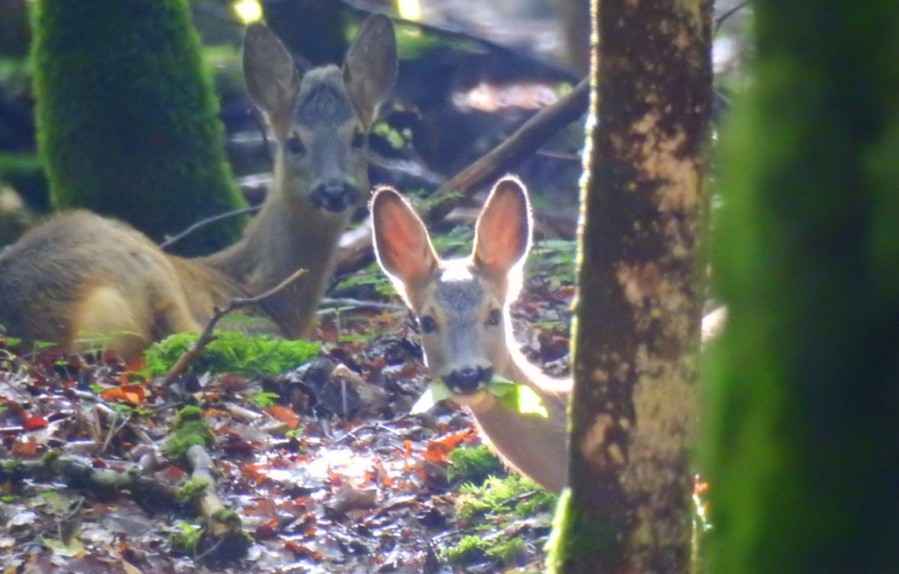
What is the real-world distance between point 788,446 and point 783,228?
0.50 feet

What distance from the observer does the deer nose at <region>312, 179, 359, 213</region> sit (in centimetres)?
1011

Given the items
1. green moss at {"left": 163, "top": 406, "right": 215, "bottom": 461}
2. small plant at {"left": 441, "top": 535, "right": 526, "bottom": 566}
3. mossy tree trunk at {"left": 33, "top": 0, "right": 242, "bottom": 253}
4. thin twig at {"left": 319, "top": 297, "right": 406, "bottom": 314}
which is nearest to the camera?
small plant at {"left": 441, "top": 535, "right": 526, "bottom": 566}

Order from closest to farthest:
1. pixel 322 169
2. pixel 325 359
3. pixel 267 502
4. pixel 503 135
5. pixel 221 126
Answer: pixel 267 502 < pixel 325 359 < pixel 322 169 < pixel 221 126 < pixel 503 135

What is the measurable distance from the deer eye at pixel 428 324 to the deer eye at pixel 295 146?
3987 mm

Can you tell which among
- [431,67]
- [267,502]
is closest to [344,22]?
[431,67]

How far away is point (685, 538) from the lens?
12.3 ft

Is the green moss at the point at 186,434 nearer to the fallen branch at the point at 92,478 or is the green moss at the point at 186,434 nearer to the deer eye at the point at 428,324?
the fallen branch at the point at 92,478

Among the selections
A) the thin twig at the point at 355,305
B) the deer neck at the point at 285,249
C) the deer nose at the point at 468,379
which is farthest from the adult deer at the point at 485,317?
the deer neck at the point at 285,249

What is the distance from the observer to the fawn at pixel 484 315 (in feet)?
20.0

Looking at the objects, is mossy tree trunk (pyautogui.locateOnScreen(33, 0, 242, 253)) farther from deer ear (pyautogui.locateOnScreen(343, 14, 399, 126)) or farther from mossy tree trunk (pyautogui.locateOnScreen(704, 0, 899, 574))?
mossy tree trunk (pyautogui.locateOnScreen(704, 0, 899, 574))

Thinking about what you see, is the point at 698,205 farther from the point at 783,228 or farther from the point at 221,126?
the point at 221,126

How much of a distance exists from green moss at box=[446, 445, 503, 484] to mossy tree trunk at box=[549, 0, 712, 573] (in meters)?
2.83

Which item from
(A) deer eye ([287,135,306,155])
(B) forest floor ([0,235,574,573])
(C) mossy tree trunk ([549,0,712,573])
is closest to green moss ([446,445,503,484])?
(B) forest floor ([0,235,574,573])

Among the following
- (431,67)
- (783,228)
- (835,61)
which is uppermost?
(431,67)
